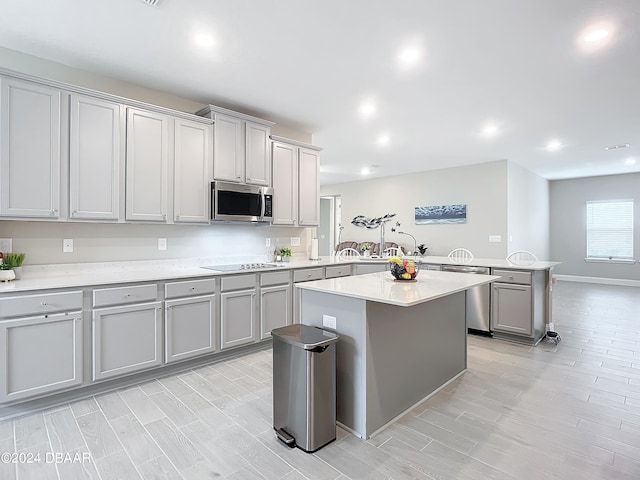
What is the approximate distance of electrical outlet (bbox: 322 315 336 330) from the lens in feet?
7.52

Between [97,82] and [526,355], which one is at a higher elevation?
[97,82]

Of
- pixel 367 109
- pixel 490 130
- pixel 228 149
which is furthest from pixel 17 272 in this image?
pixel 490 130

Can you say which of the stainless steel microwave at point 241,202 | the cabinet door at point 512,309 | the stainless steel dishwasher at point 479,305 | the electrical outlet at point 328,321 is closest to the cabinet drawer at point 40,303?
the stainless steel microwave at point 241,202

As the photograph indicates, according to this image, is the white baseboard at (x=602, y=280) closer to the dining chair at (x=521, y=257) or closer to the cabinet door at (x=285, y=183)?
the dining chair at (x=521, y=257)

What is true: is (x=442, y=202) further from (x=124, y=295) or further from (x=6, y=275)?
(x=6, y=275)

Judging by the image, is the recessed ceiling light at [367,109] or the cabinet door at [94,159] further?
the recessed ceiling light at [367,109]

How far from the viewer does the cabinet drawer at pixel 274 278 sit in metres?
3.70

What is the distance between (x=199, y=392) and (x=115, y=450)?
0.79m

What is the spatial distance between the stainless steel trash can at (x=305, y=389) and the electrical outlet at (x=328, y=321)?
16 centimetres

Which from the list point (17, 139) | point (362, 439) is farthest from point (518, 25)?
point (17, 139)

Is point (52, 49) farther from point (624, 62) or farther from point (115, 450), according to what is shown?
point (624, 62)

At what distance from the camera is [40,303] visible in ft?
7.75

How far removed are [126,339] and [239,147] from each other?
2.25m

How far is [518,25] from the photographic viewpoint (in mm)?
2355
